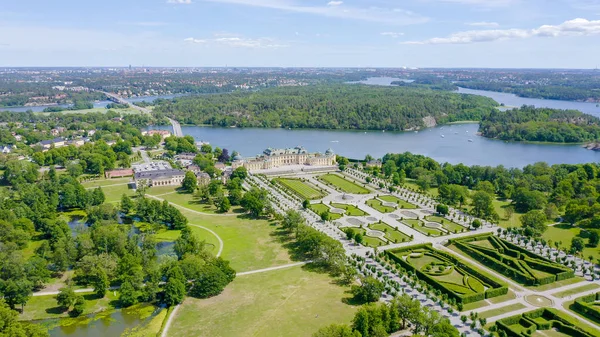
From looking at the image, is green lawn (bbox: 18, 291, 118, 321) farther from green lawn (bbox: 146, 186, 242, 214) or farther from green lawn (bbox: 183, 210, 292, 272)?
green lawn (bbox: 146, 186, 242, 214)

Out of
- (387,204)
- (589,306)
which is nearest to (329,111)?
(387,204)

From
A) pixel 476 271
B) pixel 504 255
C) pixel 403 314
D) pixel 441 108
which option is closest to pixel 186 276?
pixel 403 314

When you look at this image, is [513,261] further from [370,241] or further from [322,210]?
[322,210]

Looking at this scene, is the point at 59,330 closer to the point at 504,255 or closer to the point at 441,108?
Result: the point at 504,255

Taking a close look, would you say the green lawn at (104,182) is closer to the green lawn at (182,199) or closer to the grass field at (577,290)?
the green lawn at (182,199)

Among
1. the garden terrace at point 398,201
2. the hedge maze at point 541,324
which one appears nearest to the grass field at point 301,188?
the garden terrace at point 398,201

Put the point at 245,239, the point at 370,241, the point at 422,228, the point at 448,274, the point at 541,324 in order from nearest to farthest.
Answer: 1. the point at 541,324
2. the point at 448,274
3. the point at 370,241
4. the point at 245,239
5. the point at 422,228
